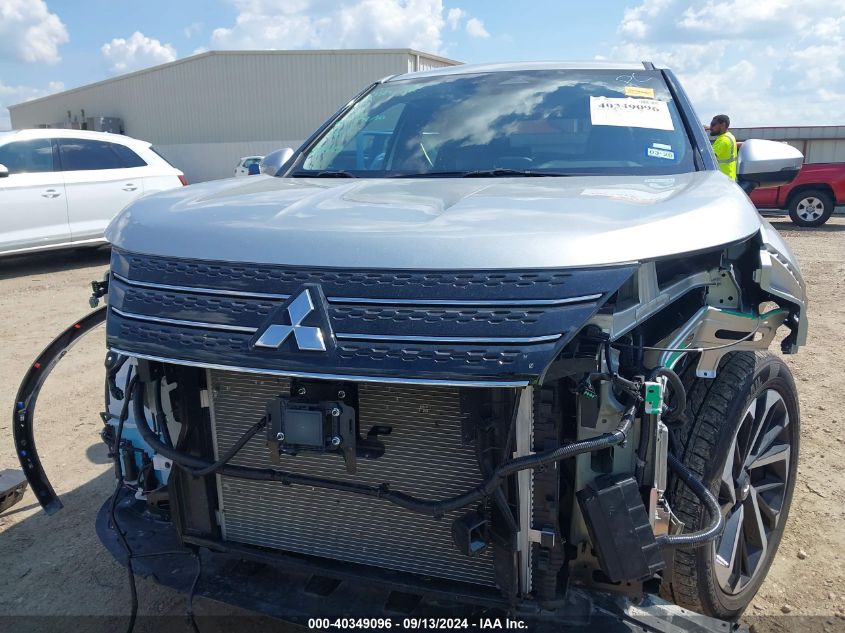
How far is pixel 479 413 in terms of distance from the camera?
1782 millimetres

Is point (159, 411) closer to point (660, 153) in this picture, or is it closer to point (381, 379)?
point (381, 379)

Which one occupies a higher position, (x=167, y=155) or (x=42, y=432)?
(x=167, y=155)

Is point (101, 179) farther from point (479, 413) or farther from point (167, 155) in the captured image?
point (167, 155)

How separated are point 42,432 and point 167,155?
2404 centimetres

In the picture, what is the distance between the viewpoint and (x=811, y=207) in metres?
14.1

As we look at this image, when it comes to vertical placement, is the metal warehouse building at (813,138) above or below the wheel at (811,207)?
above

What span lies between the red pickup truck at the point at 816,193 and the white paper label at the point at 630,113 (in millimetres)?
12408

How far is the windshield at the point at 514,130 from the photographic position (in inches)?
109

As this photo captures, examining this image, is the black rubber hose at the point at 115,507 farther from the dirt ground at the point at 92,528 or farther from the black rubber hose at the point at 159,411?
the dirt ground at the point at 92,528

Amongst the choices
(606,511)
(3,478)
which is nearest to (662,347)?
(606,511)

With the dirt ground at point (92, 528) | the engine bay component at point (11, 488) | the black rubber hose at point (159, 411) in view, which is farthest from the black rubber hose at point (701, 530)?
the engine bay component at point (11, 488)

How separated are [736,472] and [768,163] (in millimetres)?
1485

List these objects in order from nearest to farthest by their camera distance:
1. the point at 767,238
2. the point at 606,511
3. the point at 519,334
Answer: the point at 519,334, the point at 606,511, the point at 767,238

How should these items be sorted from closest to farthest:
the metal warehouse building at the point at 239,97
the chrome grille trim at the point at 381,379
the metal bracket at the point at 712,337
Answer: the chrome grille trim at the point at 381,379 → the metal bracket at the point at 712,337 → the metal warehouse building at the point at 239,97
